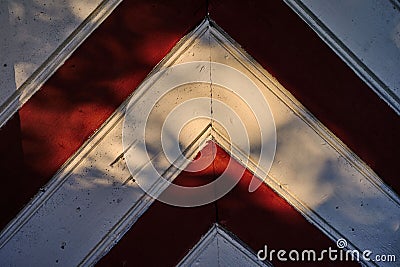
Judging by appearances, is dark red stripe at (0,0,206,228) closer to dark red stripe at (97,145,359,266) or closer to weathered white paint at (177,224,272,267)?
dark red stripe at (97,145,359,266)

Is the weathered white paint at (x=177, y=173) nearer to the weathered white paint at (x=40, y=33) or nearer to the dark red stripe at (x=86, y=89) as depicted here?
the dark red stripe at (x=86, y=89)

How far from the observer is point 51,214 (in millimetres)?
1262

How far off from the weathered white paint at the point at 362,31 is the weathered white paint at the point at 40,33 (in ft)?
1.41

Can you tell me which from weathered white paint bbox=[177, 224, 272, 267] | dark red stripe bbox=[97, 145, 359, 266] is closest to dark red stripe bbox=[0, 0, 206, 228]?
dark red stripe bbox=[97, 145, 359, 266]

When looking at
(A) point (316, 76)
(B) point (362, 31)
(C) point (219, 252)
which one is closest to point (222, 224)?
(C) point (219, 252)

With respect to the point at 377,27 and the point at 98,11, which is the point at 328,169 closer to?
the point at 377,27

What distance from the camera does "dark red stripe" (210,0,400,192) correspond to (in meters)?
1.19

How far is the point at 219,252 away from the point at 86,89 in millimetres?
485

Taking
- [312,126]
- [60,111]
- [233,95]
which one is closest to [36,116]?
[60,111]

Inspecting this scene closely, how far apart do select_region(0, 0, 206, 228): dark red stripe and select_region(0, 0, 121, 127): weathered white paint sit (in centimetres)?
2

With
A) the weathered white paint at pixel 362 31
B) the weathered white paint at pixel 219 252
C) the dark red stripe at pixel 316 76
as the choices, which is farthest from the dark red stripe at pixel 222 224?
the weathered white paint at pixel 362 31

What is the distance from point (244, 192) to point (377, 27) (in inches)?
18.4

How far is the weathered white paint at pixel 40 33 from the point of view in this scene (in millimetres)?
1180

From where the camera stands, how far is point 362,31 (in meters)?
1.21
